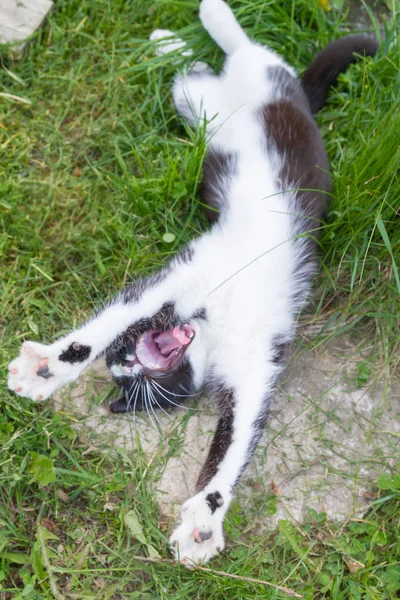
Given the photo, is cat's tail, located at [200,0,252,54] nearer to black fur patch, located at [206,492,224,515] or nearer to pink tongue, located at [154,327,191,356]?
pink tongue, located at [154,327,191,356]

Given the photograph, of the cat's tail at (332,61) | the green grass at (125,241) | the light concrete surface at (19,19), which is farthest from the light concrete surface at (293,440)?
the light concrete surface at (19,19)

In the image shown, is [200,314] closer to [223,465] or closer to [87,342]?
[87,342]

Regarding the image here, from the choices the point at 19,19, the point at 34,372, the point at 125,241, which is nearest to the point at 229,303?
the point at 125,241

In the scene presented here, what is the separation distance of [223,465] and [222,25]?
1897 millimetres

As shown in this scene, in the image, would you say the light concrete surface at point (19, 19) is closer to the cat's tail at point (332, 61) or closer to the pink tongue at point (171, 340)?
the cat's tail at point (332, 61)

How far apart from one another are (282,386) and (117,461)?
733 mm

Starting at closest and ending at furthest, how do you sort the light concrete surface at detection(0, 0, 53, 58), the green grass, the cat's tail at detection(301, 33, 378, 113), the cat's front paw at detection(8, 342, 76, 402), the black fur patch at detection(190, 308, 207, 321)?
the cat's front paw at detection(8, 342, 76, 402)
the green grass
the black fur patch at detection(190, 308, 207, 321)
the cat's tail at detection(301, 33, 378, 113)
the light concrete surface at detection(0, 0, 53, 58)

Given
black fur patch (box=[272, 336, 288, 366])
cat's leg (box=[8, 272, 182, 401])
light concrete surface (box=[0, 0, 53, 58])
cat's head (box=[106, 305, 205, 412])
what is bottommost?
black fur patch (box=[272, 336, 288, 366])

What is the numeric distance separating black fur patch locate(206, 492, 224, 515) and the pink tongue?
554 mm

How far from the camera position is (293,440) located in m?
2.42

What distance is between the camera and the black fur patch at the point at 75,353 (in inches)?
82.0

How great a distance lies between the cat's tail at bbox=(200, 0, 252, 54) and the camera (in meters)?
2.67

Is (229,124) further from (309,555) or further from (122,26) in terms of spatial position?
(309,555)

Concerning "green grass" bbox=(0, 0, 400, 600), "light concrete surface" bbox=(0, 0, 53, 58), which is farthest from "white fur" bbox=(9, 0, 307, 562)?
"light concrete surface" bbox=(0, 0, 53, 58)
